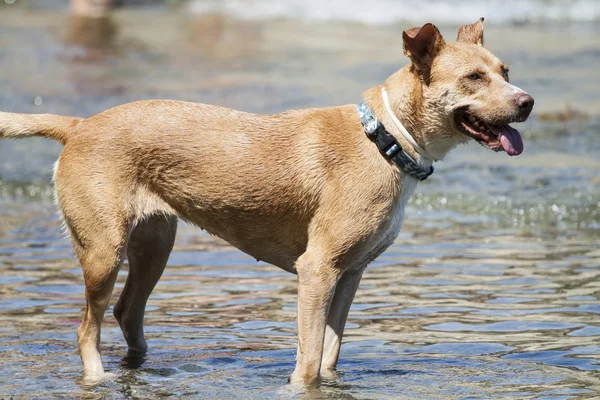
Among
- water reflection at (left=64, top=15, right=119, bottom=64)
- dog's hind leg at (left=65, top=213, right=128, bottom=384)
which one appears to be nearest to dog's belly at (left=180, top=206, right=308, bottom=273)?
dog's hind leg at (left=65, top=213, right=128, bottom=384)

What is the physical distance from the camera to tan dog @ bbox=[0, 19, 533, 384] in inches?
230

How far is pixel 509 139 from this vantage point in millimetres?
5793

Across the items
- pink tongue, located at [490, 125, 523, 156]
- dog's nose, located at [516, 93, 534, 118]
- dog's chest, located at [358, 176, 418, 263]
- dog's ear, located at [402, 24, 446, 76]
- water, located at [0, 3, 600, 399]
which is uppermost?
dog's ear, located at [402, 24, 446, 76]

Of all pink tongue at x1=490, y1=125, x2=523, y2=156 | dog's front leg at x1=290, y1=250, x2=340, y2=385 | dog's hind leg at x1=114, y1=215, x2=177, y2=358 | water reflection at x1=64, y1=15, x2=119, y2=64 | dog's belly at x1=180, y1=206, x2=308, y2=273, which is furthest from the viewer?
water reflection at x1=64, y1=15, x2=119, y2=64

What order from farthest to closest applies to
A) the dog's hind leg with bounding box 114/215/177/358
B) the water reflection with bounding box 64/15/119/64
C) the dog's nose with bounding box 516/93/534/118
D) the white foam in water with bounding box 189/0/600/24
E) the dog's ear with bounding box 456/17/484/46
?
the white foam in water with bounding box 189/0/600/24
the water reflection with bounding box 64/15/119/64
the dog's hind leg with bounding box 114/215/177/358
the dog's ear with bounding box 456/17/484/46
the dog's nose with bounding box 516/93/534/118

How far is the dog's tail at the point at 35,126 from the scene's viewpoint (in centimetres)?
645

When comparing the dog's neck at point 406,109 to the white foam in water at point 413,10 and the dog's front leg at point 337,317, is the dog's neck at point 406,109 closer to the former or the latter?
the dog's front leg at point 337,317

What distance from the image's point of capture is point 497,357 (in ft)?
21.7

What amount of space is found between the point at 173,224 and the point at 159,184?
2.17ft

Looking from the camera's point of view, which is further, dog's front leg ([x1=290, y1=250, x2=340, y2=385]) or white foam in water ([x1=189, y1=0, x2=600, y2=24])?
white foam in water ([x1=189, y1=0, x2=600, y2=24])

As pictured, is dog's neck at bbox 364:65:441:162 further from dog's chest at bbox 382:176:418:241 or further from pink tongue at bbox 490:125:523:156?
pink tongue at bbox 490:125:523:156

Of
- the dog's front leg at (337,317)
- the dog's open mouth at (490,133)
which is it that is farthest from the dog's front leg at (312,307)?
the dog's open mouth at (490,133)

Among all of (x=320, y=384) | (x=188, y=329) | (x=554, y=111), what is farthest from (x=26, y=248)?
(x=554, y=111)

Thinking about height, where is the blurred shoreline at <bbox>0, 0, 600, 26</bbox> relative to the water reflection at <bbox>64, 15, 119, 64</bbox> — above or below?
above
